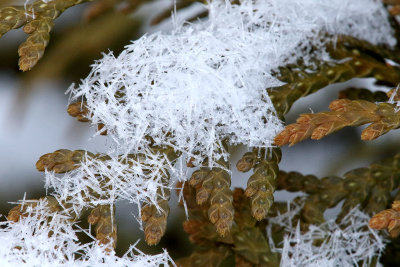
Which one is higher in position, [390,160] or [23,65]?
[23,65]

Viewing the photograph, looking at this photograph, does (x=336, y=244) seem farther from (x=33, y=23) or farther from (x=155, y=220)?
(x=33, y=23)

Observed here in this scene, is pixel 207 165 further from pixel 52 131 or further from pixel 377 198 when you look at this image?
pixel 52 131

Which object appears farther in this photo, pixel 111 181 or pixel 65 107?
pixel 65 107

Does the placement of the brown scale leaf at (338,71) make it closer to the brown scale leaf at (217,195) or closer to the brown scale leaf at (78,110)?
the brown scale leaf at (217,195)

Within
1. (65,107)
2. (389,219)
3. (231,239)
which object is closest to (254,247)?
(231,239)

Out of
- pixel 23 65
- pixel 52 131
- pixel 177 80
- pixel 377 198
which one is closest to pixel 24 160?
pixel 52 131

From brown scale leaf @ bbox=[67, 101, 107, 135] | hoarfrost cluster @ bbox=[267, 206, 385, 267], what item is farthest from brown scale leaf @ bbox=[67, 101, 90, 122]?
hoarfrost cluster @ bbox=[267, 206, 385, 267]
